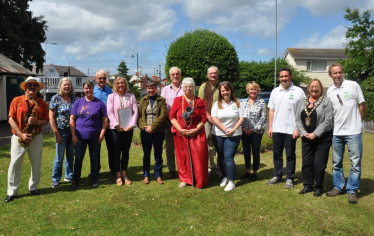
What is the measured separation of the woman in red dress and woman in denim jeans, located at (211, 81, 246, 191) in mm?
284

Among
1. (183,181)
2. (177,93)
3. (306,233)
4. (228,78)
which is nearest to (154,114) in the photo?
(177,93)

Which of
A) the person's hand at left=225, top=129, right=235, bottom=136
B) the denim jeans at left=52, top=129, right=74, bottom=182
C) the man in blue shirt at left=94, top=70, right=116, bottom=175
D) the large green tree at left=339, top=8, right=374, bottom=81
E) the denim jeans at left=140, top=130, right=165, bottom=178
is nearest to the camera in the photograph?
the person's hand at left=225, top=129, right=235, bottom=136

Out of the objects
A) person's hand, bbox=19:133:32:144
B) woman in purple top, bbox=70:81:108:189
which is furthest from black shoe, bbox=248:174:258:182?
person's hand, bbox=19:133:32:144

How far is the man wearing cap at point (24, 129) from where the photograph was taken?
16.3ft

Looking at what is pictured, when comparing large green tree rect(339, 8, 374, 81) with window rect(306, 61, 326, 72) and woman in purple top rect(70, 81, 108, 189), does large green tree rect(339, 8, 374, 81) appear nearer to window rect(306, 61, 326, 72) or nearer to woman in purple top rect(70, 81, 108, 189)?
window rect(306, 61, 326, 72)

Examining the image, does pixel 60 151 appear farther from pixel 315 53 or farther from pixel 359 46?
pixel 315 53

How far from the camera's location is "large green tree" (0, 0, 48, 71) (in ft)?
73.7

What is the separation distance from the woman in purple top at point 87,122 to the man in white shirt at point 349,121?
4.14 m

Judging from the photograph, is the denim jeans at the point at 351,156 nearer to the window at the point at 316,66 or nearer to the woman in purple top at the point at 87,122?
the woman in purple top at the point at 87,122

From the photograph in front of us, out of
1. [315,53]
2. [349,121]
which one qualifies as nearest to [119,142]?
[349,121]

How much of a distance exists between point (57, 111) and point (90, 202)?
187 centimetres

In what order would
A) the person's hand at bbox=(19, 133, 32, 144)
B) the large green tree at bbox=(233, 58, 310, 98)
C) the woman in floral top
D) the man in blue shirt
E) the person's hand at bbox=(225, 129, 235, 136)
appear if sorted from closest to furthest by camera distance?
the person's hand at bbox=(19, 133, 32, 144)
the person's hand at bbox=(225, 129, 235, 136)
the woman in floral top
the man in blue shirt
the large green tree at bbox=(233, 58, 310, 98)

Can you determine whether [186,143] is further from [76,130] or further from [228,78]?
[228,78]

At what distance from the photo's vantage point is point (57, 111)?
565 cm
